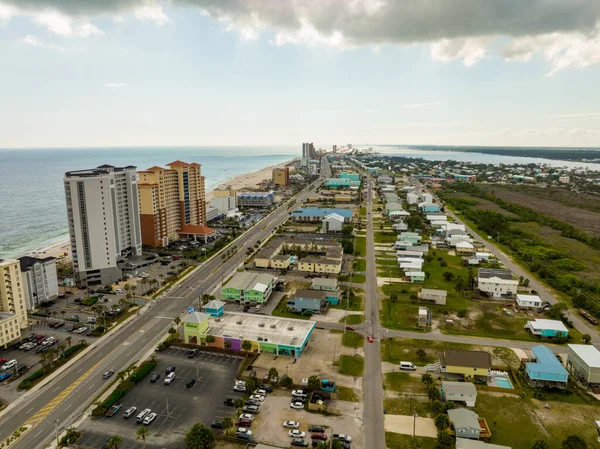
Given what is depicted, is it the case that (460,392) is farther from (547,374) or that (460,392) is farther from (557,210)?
(557,210)

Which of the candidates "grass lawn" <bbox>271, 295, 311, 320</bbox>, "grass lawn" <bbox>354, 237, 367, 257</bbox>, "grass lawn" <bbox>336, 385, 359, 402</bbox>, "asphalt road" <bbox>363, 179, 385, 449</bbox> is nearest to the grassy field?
"asphalt road" <bbox>363, 179, 385, 449</bbox>

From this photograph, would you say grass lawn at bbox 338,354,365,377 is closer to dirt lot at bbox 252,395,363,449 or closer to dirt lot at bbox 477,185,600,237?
dirt lot at bbox 252,395,363,449

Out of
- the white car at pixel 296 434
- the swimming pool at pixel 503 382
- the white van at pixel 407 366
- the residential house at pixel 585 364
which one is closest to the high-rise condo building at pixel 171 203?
the white van at pixel 407 366

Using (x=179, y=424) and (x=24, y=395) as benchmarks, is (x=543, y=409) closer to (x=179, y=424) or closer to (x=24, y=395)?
(x=179, y=424)

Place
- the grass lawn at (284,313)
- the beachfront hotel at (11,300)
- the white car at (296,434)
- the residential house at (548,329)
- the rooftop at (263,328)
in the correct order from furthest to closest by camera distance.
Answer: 1. the grass lawn at (284,313)
2. the residential house at (548,329)
3. the beachfront hotel at (11,300)
4. the rooftop at (263,328)
5. the white car at (296,434)

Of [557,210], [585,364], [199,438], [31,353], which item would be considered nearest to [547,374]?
[585,364]

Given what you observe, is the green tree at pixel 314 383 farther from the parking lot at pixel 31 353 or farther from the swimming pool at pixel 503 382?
the parking lot at pixel 31 353
